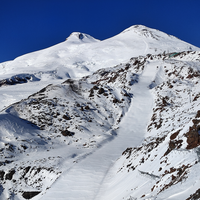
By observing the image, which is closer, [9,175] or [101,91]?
[9,175]

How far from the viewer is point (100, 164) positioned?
1582 cm

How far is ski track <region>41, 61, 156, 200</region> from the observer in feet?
39.4

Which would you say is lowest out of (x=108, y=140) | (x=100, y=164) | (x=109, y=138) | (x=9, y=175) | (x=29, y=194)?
(x=29, y=194)

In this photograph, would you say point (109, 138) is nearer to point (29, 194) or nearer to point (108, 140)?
point (108, 140)

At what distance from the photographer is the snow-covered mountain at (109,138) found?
28.2 ft

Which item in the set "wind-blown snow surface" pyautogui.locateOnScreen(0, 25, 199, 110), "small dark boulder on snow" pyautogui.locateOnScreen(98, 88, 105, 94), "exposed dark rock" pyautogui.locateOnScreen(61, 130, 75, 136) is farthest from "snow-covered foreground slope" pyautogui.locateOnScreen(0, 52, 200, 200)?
"wind-blown snow surface" pyautogui.locateOnScreen(0, 25, 199, 110)

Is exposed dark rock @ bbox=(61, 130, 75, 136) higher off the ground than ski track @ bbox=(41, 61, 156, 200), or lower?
higher

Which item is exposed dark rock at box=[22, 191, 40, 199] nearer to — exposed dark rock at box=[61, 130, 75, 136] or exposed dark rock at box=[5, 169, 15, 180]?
exposed dark rock at box=[5, 169, 15, 180]

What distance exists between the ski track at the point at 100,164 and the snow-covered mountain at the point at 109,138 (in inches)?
2.6

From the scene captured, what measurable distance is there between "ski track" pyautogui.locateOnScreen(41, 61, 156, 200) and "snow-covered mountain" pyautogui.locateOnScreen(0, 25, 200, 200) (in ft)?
0.22

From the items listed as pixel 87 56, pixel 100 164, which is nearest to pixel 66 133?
pixel 100 164

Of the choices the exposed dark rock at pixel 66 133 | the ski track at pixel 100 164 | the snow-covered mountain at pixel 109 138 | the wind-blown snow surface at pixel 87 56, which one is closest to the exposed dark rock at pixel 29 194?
the snow-covered mountain at pixel 109 138

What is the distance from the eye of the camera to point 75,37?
15375 centimetres

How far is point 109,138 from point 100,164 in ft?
22.7
